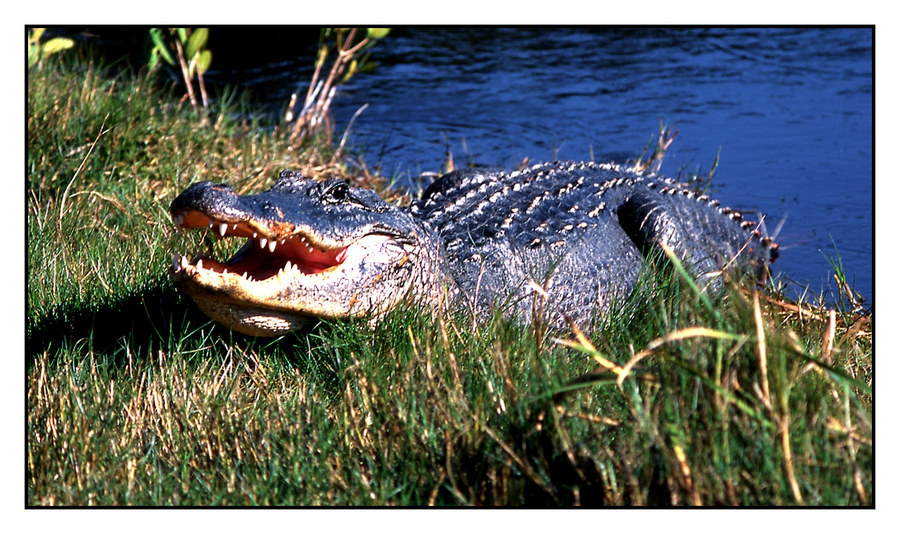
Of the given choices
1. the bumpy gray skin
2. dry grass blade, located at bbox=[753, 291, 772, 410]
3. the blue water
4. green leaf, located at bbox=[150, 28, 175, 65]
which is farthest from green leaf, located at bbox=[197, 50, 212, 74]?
dry grass blade, located at bbox=[753, 291, 772, 410]

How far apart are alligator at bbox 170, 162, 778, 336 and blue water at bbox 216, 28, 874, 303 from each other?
3.47 ft

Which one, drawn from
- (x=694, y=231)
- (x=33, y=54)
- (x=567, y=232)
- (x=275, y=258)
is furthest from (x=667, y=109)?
(x=275, y=258)

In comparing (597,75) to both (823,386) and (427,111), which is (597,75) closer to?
(427,111)

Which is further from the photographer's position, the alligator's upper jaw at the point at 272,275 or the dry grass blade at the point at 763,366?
the alligator's upper jaw at the point at 272,275

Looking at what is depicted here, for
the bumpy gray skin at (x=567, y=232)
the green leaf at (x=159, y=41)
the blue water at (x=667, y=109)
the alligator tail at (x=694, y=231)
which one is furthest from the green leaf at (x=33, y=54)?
the alligator tail at (x=694, y=231)

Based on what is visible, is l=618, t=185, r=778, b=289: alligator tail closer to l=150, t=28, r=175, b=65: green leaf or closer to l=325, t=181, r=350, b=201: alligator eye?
l=325, t=181, r=350, b=201: alligator eye

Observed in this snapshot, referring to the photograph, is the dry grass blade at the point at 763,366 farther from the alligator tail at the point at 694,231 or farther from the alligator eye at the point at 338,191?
the alligator tail at the point at 694,231

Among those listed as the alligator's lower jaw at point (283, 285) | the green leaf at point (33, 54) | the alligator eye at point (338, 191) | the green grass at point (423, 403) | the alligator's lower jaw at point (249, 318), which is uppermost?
the green leaf at point (33, 54)

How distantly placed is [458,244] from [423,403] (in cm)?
151

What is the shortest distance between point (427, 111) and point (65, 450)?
5.90m

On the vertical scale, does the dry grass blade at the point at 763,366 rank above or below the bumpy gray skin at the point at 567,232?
below

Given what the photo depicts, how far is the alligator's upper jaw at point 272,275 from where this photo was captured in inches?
124

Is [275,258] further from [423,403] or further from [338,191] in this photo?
[423,403]

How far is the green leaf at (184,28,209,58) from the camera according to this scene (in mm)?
6449
